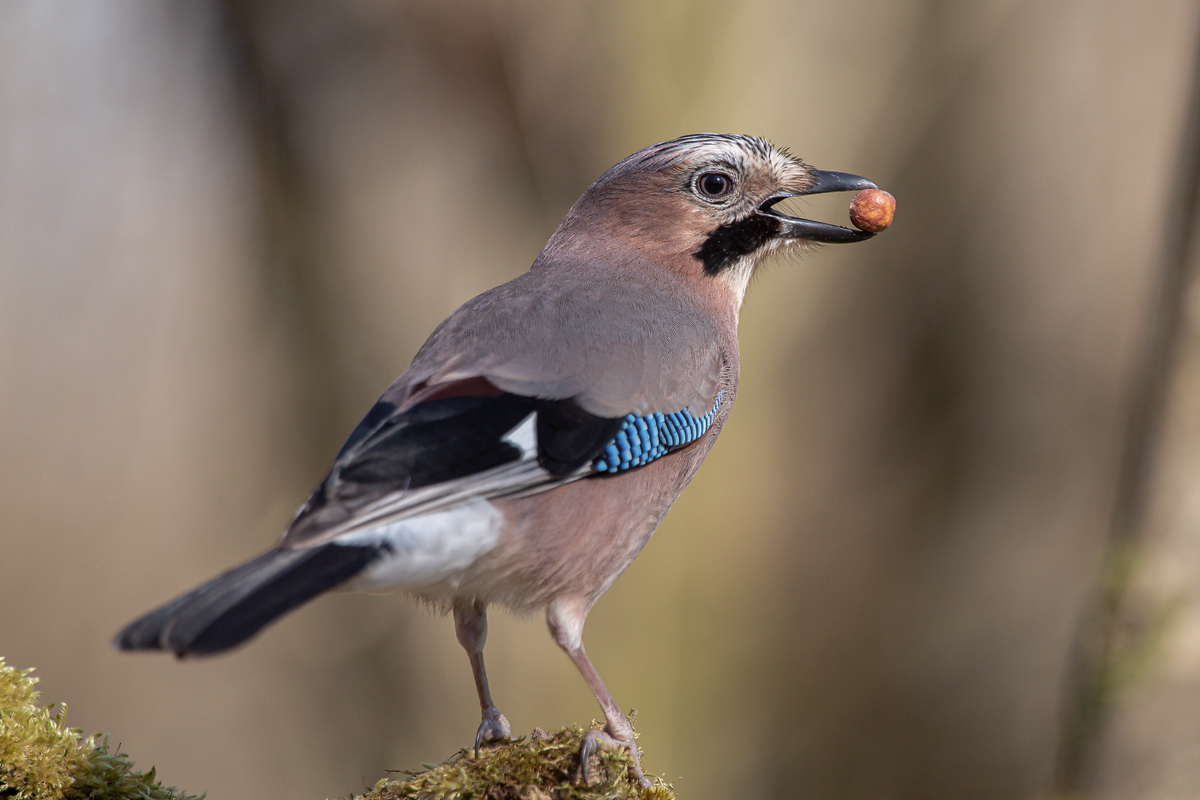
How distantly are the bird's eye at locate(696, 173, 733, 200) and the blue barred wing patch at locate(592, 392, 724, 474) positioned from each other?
2.86 feet

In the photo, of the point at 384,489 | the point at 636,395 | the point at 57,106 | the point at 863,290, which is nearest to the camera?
the point at 384,489

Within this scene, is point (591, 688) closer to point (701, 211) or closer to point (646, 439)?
point (646, 439)

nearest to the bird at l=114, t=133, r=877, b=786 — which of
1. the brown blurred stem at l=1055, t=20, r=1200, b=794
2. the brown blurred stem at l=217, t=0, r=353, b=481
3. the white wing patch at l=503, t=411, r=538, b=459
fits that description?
the white wing patch at l=503, t=411, r=538, b=459

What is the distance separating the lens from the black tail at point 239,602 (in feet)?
5.85

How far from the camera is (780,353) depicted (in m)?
6.00

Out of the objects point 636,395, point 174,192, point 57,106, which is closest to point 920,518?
point 636,395

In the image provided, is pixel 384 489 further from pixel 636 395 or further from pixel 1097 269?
pixel 1097 269

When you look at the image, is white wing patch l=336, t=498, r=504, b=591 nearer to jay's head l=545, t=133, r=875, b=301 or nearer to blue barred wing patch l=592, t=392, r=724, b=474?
blue barred wing patch l=592, t=392, r=724, b=474

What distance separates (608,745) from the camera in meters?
2.25

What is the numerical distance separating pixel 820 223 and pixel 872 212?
0.18m

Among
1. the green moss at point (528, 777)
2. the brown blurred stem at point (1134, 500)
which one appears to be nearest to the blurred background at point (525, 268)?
the brown blurred stem at point (1134, 500)

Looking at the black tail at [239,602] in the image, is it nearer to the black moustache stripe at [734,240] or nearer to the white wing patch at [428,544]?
the white wing patch at [428,544]

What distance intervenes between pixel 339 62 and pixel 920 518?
4470 millimetres

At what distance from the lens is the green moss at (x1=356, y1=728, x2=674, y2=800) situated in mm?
2146
